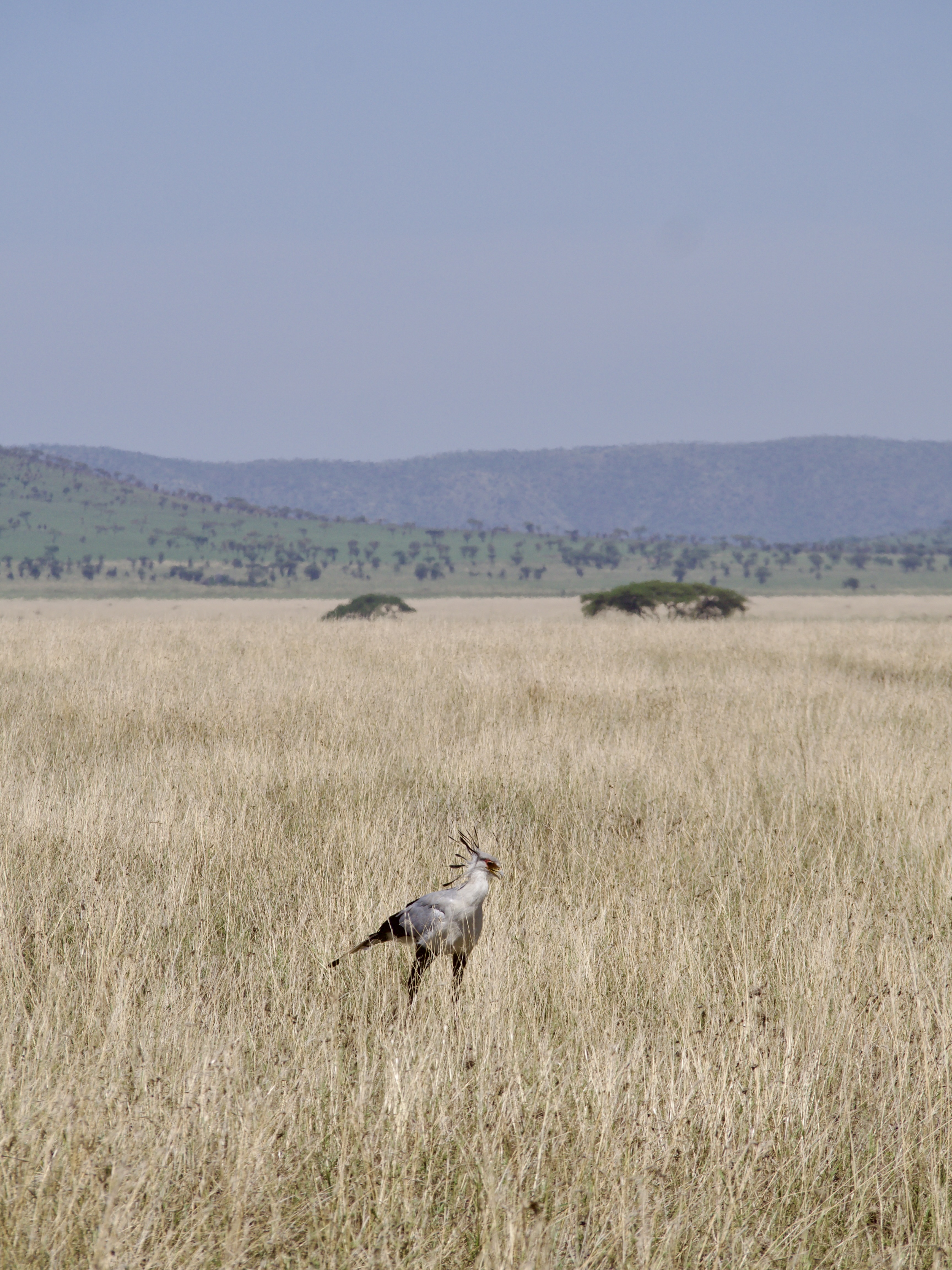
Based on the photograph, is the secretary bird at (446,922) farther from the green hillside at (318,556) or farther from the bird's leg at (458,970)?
the green hillside at (318,556)

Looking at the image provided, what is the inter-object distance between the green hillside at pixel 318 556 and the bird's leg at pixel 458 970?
8445 cm

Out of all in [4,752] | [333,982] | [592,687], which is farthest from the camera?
[592,687]

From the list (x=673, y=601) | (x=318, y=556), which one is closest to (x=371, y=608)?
(x=673, y=601)

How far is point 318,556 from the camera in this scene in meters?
122

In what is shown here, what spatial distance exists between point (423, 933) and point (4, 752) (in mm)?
4979

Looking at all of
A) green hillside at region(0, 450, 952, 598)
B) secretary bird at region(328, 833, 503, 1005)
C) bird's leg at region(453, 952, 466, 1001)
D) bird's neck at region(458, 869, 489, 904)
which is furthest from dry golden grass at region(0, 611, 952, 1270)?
green hillside at region(0, 450, 952, 598)

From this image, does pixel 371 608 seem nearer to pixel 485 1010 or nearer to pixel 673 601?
pixel 673 601

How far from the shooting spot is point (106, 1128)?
2.39m

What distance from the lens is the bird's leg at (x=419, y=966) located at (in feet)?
10.4

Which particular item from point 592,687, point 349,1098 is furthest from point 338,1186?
point 592,687

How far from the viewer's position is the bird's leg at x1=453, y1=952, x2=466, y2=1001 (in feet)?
10.8

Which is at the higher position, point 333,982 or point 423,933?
point 423,933

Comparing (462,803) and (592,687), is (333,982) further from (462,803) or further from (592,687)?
(592,687)

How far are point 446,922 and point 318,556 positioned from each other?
120923 mm
